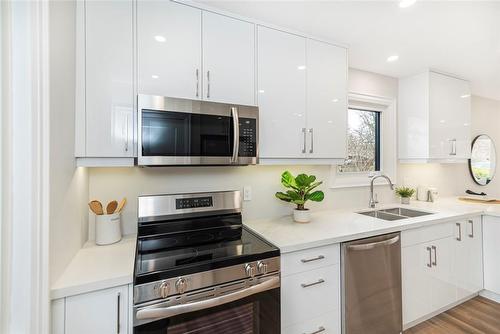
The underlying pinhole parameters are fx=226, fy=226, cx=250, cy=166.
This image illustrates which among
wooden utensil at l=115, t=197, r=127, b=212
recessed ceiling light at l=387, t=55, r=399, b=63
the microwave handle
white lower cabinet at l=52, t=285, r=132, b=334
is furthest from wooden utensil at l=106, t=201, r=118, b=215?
recessed ceiling light at l=387, t=55, r=399, b=63

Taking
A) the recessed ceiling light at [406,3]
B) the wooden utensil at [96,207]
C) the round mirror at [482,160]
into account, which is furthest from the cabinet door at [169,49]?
the round mirror at [482,160]

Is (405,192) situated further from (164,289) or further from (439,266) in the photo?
(164,289)

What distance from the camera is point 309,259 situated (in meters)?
1.39

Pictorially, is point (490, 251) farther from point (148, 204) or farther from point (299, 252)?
point (148, 204)

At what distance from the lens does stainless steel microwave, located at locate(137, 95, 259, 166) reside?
124cm

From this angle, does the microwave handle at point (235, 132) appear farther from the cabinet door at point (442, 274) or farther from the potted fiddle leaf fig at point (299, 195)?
the cabinet door at point (442, 274)

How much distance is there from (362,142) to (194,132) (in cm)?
205

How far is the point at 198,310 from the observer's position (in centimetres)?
103

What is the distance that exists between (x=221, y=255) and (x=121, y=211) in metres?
0.81

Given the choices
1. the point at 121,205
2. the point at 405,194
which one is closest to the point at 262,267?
the point at 121,205

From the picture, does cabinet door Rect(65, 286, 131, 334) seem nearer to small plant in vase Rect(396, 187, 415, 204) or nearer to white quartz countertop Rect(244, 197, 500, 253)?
white quartz countertop Rect(244, 197, 500, 253)

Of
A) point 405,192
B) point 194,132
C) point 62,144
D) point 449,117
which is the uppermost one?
point 449,117

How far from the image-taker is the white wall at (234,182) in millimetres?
1520

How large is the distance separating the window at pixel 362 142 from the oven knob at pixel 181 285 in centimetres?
194
